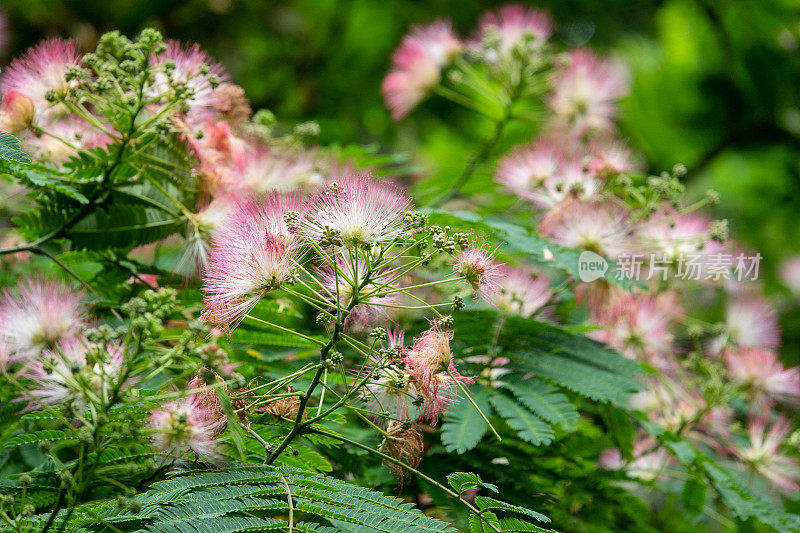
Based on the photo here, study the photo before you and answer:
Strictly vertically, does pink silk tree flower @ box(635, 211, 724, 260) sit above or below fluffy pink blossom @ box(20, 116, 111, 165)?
above

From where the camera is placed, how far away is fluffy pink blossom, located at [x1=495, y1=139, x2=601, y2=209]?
Answer: 3.09 m

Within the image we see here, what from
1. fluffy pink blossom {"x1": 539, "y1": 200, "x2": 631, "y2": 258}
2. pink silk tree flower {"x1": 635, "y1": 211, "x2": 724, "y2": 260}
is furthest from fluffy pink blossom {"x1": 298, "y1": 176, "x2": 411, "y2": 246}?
pink silk tree flower {"x1": 635, "y1": 211, "x2": 724, "y2": 260}

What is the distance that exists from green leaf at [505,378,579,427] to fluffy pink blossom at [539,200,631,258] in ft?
2.23

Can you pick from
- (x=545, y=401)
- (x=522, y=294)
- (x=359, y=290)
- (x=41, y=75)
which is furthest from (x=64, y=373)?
(x=522, y=294)

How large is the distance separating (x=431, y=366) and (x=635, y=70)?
583cm

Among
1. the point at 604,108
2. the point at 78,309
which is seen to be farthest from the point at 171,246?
the point at 604,108

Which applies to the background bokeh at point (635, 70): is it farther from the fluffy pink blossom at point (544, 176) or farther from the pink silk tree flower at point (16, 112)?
the pink silk tree flower at point (16, 112)

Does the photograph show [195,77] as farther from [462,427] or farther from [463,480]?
[463,480]

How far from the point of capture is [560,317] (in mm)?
3361

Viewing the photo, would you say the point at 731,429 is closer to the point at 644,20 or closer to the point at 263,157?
the point at 263,157

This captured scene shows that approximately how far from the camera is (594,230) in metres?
2.87

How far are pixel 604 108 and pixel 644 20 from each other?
4.50 metres

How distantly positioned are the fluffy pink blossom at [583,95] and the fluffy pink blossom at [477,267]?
2.10 m

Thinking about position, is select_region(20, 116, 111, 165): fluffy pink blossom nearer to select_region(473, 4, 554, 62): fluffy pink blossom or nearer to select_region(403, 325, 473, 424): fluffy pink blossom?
select_region(403, 325, 473, 424): fluffy pink blossom
